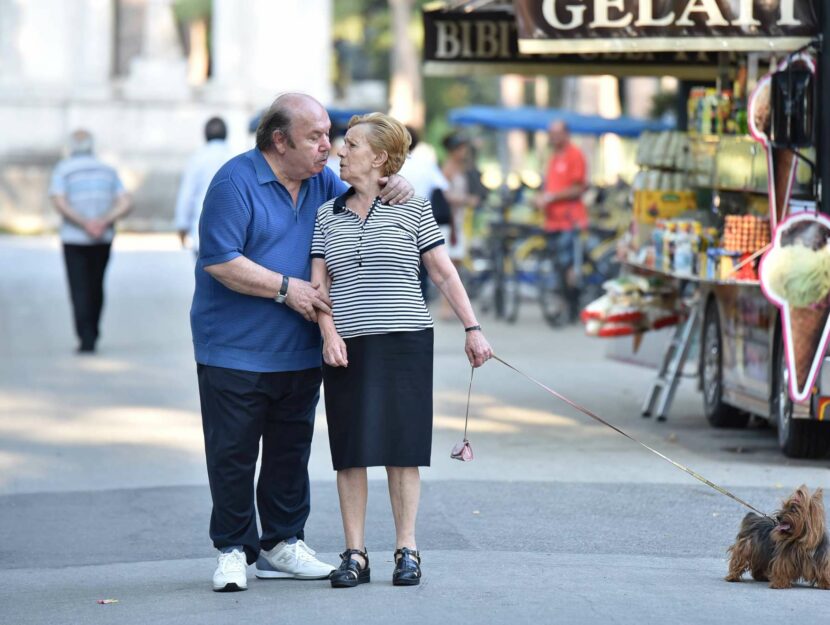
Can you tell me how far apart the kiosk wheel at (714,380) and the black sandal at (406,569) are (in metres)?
5.12

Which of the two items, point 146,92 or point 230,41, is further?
point 230,41

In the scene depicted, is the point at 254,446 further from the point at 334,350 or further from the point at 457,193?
the point at 457,193

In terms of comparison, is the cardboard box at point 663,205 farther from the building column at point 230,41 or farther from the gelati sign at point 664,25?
the building column at point 230,41

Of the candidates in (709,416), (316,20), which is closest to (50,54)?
(316,20)

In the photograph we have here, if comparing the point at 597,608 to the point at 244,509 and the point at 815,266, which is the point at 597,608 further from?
the point at 815,266

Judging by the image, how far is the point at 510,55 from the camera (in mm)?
13516

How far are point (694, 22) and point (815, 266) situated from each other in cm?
154

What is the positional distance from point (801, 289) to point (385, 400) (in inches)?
142

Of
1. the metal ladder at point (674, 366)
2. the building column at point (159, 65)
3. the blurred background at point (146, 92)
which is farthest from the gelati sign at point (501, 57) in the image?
the building column at point (159, 65)

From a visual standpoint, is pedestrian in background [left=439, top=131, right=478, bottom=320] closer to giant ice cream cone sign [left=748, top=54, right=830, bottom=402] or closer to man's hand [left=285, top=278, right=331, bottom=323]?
giant ice cream cone sign [left=748, top=54, right=830, bottom=402]

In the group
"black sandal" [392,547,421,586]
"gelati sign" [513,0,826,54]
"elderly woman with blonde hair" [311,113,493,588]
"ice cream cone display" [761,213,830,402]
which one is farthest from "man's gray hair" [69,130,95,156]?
"black sandal" [392,547,421,586]

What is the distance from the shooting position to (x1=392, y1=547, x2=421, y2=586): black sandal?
22.3 ft

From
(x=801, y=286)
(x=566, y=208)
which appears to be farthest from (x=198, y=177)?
(x=801, y=286)

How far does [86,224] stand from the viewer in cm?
1573
